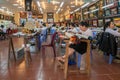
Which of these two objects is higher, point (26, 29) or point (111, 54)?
point (26, 29)

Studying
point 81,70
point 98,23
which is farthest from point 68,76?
point 98,23

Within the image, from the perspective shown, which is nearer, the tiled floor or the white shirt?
the tiled floor

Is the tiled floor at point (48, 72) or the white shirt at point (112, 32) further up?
the white shirt at point (112, 32)

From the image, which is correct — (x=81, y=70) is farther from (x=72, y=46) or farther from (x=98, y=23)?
(x=98, y=23)

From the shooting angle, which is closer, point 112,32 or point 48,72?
point 48,72

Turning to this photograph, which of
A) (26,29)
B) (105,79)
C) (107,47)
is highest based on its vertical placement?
(26,29)

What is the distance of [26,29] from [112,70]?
3097 millimetres

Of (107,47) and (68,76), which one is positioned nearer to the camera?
(68,76)

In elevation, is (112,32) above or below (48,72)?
above

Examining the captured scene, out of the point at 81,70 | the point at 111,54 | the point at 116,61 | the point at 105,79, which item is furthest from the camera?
the point at 116,61

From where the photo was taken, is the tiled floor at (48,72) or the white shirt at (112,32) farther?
the white shirt at (112,32)

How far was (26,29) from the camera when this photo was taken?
6797mm

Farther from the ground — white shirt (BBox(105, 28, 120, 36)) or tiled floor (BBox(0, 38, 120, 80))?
white shirt (BBox(105, 28, 120, 36))

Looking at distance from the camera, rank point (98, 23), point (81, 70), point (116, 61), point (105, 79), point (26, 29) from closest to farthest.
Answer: point (105, 79)
point (81, 70)
point (116, 61)
point (26, 29)
point (98, 23)
